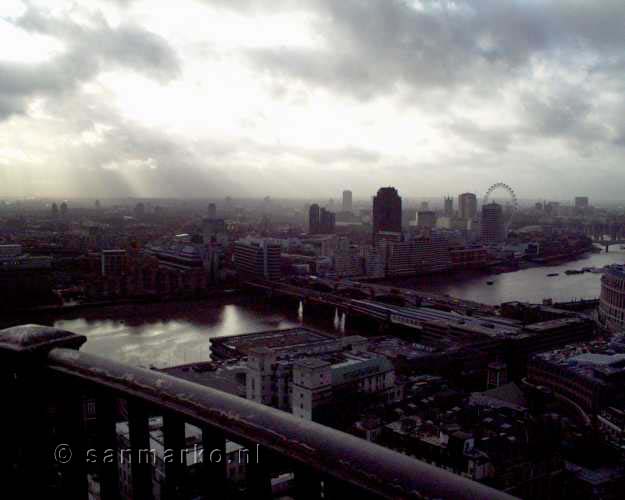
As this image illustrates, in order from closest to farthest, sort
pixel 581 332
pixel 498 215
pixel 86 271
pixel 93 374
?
pixel 93 374, pixel 581 332, pixel 86 271, pixel 498 215

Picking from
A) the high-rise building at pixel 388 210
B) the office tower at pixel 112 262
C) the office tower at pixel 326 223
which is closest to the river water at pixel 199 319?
the office tower at pixel 112 262

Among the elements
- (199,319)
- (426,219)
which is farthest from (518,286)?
(426,219)

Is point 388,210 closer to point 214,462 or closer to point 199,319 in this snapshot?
point 199,319

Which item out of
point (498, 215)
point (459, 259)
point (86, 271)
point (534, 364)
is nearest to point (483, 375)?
point (534, 364)

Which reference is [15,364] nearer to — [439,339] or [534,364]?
[534,364]

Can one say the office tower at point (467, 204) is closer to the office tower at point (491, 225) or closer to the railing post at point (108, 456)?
the office tower at point (491, 225)
